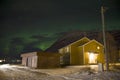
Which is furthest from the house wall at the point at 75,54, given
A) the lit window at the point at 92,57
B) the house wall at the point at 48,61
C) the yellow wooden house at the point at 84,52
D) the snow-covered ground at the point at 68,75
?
the snow-covered ground at the point at 68,75

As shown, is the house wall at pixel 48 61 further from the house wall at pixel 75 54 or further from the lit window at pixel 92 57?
the lit window at pixel 92 57

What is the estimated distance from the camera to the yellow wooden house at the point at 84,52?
36000 millimetres

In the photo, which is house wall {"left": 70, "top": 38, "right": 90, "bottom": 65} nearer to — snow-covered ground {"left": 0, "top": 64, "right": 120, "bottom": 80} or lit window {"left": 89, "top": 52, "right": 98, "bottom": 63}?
lit window {"left": 89, "top": 52, "right": 98, "bottom": 63}

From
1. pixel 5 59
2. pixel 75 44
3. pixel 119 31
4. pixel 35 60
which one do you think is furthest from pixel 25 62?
pixel 5 59

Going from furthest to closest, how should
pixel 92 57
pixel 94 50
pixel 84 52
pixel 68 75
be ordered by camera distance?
pixel 94 50
pixel 92 57
pixel 84 52
pixel 68 75

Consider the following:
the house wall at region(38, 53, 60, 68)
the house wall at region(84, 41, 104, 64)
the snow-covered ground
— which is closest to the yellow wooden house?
the house wall at region(84, 41, 104, 64)

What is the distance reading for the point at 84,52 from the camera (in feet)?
118

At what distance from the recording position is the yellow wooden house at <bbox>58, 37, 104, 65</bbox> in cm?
3600

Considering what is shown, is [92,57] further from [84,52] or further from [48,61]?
[48,61]

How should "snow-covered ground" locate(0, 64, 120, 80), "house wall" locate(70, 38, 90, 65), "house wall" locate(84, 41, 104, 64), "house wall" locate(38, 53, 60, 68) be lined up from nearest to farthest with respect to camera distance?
"snow-covered ground" locate(0, 64, 120, 80) < "house wall" locate(38, 53, 60, 68) < "house wall" locate(84, 41, 104, 64) < "house wall" locate(70, 38, 90, 65)

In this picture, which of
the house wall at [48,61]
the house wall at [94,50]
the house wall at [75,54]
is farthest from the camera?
the house wall at [75,54]

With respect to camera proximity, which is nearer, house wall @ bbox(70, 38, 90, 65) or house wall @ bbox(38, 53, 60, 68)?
house wall @ bbox(38, 53, 60, 68)

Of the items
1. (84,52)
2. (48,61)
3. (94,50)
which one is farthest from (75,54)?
(48,61)

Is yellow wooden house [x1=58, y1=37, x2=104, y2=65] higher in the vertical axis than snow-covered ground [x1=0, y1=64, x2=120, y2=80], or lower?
higher
